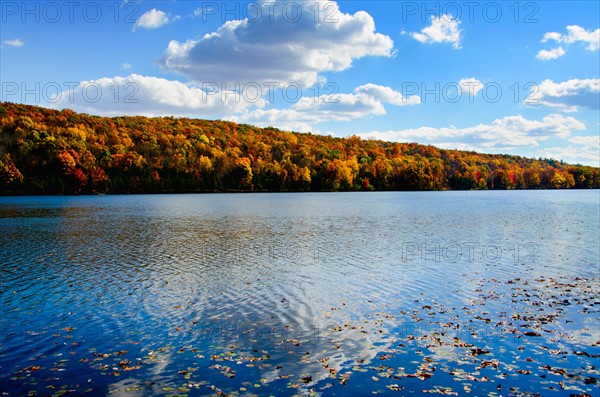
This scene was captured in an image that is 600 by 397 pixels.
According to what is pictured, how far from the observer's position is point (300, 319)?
18703 millimetres

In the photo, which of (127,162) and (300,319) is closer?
(300,319)

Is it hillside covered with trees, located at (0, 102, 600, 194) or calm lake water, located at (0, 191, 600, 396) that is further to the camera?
hillside covered with trees, located at (0, 102, 600, 194)

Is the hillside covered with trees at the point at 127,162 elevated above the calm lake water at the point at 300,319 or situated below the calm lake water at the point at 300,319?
above

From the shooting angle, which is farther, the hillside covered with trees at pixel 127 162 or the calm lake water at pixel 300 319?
the hillside covered with trees at pixel 127 162

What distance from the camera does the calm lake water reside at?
12.8m

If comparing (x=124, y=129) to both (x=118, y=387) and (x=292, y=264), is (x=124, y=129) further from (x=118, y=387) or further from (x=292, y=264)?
(x=118, y=387)

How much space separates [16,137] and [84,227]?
10753 centimetres

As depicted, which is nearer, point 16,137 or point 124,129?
point 16,137

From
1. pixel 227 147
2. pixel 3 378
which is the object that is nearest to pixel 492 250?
pixel 3 378

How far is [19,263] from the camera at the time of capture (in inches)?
1206

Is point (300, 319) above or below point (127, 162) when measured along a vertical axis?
below

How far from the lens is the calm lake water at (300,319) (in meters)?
12.8

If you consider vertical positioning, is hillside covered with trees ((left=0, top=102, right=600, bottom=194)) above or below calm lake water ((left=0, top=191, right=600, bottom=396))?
above

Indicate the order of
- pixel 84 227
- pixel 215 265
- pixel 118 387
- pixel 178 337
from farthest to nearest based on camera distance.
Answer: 1. pixel 84 227
2. pixel 215 265
3. pixel 178 337
4. pixel 118 387
